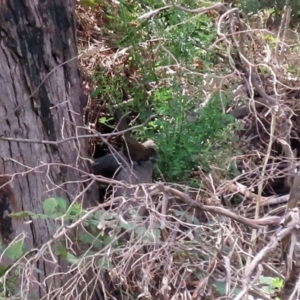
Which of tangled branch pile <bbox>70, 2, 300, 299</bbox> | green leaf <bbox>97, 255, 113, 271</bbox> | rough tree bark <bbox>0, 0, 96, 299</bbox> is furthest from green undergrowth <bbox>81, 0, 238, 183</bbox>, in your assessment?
green leaf <bbox>97, 255, 113, 271</bbox>

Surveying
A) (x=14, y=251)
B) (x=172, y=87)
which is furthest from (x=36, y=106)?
(x=172, y=87)

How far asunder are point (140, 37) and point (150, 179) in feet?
2.36

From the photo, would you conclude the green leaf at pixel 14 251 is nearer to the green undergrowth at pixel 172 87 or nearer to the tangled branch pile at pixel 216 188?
the tangled branch pile at pixel 216 188

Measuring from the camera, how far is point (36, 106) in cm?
234

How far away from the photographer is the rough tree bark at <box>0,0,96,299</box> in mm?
2262

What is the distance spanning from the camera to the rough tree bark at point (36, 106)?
2.26m

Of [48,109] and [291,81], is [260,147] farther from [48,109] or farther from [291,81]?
[48,109]

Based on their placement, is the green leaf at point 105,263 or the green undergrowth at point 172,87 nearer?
the green leaf at point 105,263

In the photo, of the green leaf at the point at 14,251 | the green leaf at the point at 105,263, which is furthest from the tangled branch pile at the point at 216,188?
the green leaf at the point at 14,251

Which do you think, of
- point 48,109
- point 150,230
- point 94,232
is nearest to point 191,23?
point 48,109

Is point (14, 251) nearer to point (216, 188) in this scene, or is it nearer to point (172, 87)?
point (216, 188)

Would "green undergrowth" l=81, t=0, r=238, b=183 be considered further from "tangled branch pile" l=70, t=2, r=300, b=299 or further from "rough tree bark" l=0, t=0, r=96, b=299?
"rough tree bark" l=0, t=0, r=96, b=299

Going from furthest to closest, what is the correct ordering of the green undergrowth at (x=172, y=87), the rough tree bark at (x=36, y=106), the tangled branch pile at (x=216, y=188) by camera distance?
the green undergrowth at (x=172, y=87)
the rough tree bark at (x=36, y=106)
the tangled branch pile at (x=216, y=188)

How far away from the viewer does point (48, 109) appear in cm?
237
